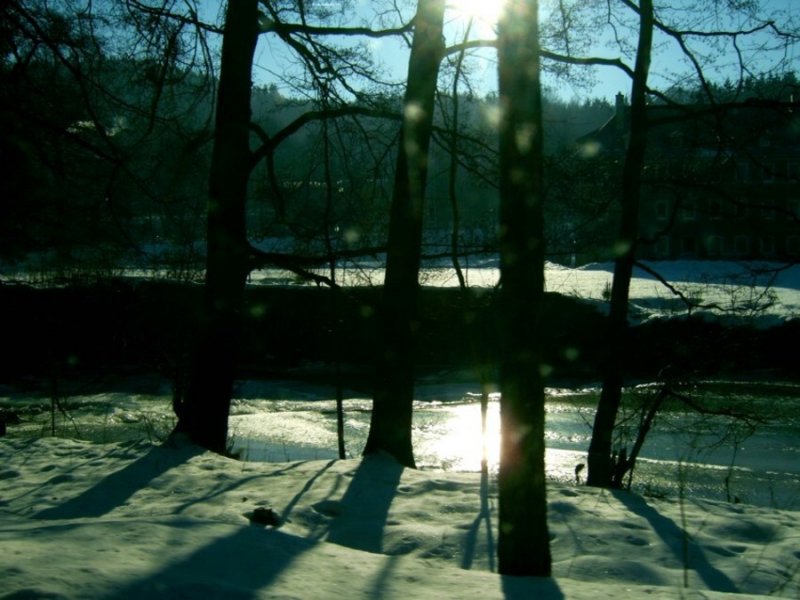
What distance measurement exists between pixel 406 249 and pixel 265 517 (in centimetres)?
439

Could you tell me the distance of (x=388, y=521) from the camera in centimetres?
693

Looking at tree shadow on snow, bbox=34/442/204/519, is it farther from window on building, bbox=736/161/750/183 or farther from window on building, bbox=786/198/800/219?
window on building, bbox=736/161/750/183

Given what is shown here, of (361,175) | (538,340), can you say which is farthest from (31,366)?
(538,340)

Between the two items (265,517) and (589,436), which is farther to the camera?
(589,436)

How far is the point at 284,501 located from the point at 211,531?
280 cm

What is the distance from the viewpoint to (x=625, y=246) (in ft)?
37.3

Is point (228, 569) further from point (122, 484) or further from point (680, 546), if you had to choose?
point (122, 484)

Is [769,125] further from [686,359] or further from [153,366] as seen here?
[153,366]

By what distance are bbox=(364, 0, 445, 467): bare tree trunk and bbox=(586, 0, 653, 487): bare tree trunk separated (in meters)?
2.76

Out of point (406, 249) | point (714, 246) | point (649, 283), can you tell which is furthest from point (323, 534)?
point (714, 246)

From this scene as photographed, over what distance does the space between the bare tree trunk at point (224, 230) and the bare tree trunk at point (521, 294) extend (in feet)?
19.4

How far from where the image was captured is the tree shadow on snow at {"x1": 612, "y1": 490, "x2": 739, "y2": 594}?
5.63 metres

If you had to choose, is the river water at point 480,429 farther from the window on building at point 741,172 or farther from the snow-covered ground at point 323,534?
the snow-covered ground at point 323,534

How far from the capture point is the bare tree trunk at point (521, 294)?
5.31 m
